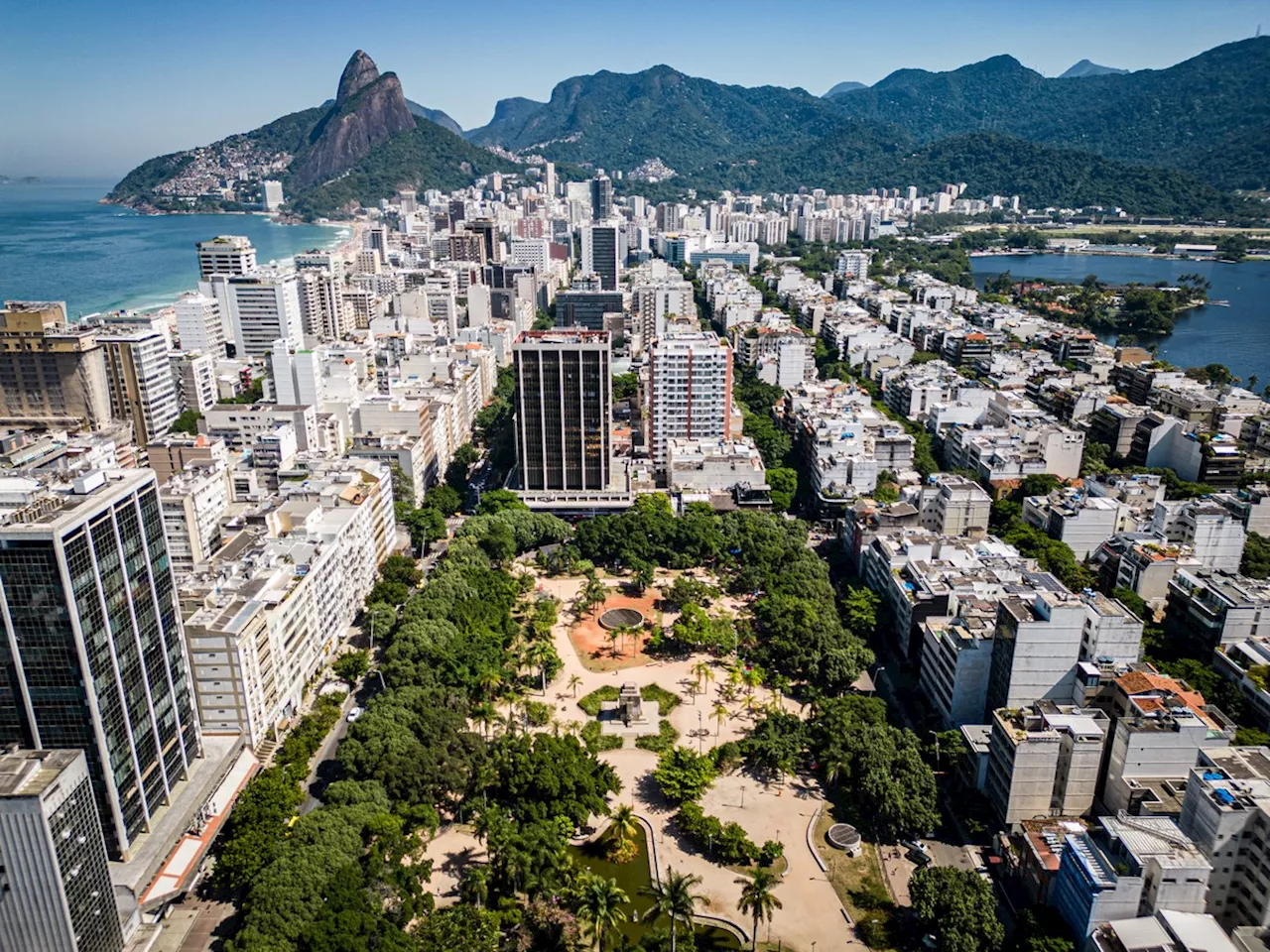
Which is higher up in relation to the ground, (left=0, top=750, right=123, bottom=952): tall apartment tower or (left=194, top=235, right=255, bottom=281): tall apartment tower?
(left=194, top=235, right=255, bottom=281): tall apartment tower

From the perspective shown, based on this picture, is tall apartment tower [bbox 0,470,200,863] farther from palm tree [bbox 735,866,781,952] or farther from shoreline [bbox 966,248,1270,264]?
shoreline [bbox 966,248,1270,264]

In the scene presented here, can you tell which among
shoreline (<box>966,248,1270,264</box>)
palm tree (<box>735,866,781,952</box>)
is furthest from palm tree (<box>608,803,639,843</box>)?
shoreline (<box>966,248,1270,264</box>)

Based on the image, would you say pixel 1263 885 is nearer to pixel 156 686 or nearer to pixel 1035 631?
pixel 1035 631

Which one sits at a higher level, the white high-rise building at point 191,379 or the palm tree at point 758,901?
the white high-rise building at point 191,379

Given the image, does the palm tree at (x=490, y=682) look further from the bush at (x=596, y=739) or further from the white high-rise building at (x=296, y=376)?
the white high-rise building at (x=296, y=376)

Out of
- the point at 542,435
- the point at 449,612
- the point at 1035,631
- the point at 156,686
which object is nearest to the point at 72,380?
the point at 542,435

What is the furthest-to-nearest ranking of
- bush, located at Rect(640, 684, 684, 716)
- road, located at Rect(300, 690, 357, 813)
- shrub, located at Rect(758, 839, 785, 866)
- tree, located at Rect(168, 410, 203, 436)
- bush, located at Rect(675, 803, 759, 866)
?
tree, located at Rect(168, 410, 203, 436) → bush, located at Rect(640, 684, 684, 716) → road, located at Rect(300, 690, 357, 813) → bush, located at Rect(675, 803, 759, 866) → shrub, located at Rect(758, 839, 785, 866)

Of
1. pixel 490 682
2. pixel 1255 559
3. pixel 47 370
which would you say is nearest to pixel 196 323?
pixel 47 370

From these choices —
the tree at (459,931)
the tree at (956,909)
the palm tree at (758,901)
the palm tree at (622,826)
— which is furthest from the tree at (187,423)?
the tree at (956,909)
